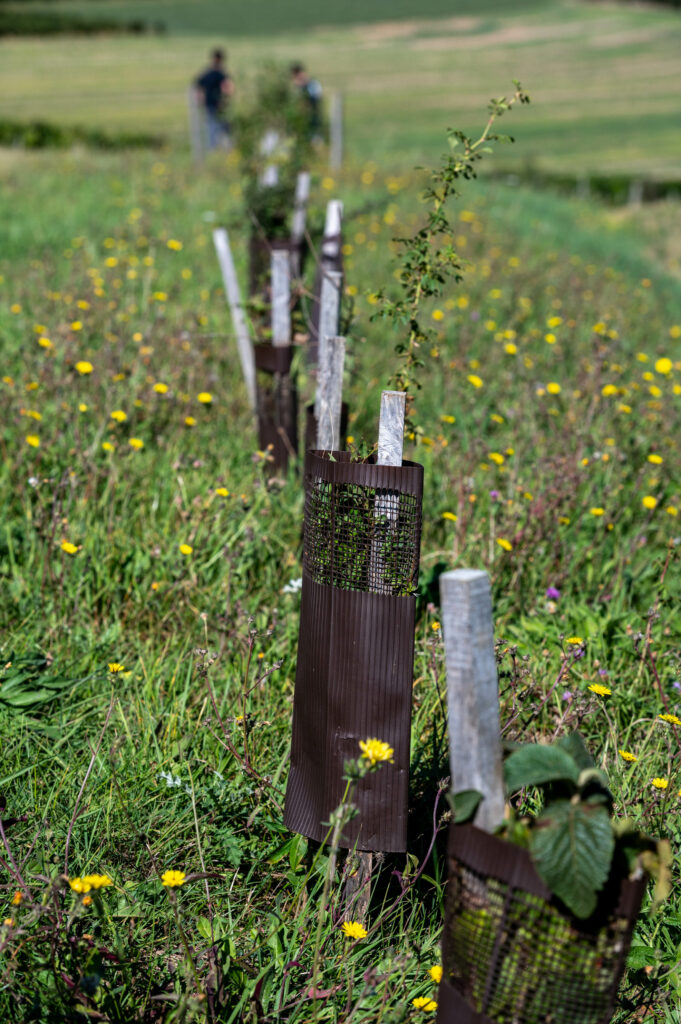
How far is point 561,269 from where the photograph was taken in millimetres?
9398

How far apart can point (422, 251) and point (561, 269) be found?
7.64m

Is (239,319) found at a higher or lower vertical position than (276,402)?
higher

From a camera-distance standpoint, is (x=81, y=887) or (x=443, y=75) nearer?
(x=81, y=887)

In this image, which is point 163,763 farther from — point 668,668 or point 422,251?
point 668,668

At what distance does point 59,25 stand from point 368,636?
71798mm

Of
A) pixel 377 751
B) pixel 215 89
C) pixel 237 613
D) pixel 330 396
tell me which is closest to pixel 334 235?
pixel 330 396

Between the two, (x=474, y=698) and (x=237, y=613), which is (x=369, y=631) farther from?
(x=237, y=613)

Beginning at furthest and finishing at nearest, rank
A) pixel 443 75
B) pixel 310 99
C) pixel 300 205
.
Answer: pixel 443 75
pixel 310 99
pixel 300 205

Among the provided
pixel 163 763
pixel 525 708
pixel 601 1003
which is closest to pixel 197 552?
pixel 163 763

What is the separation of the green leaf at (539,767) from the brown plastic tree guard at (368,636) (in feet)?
1.56

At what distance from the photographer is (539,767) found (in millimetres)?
1397

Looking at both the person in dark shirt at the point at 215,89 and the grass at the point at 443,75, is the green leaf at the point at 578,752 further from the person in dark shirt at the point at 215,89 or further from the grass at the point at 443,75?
the grass at the point at 443,75

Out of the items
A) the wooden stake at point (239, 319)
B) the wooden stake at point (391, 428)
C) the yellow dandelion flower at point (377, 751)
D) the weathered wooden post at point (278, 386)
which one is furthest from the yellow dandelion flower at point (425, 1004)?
the wooden stake at point (239, 319)

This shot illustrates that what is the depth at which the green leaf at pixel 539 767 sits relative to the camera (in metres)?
1.38
